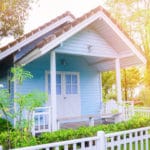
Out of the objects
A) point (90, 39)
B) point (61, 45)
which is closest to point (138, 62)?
point (90, 39)

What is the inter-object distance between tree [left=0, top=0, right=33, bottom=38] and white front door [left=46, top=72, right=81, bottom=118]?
15.1 feet

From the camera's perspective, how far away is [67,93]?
12.9 meters

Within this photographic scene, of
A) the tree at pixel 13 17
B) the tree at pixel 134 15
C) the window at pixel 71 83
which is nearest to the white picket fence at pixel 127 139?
the window at pixel 71 83

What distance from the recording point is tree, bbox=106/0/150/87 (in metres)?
24.7

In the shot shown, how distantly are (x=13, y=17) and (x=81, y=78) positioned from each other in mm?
5520

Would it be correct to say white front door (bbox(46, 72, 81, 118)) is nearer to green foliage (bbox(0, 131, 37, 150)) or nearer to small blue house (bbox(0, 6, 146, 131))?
small blue house (bbox(0, 6, 146, 131))

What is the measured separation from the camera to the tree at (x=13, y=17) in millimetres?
15117

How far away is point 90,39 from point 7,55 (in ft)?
11.6

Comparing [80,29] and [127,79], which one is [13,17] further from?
[127,79]

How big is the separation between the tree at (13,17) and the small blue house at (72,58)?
3558mm

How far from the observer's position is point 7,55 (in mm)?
10844

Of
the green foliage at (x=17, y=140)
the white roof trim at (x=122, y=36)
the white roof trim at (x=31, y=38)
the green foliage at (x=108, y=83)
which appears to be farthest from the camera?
Answer: the green foliage at (x=108, y=83)

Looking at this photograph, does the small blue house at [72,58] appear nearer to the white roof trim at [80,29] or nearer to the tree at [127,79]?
the white roof trim at [80,29]

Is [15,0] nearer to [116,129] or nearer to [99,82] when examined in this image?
[99,82]
